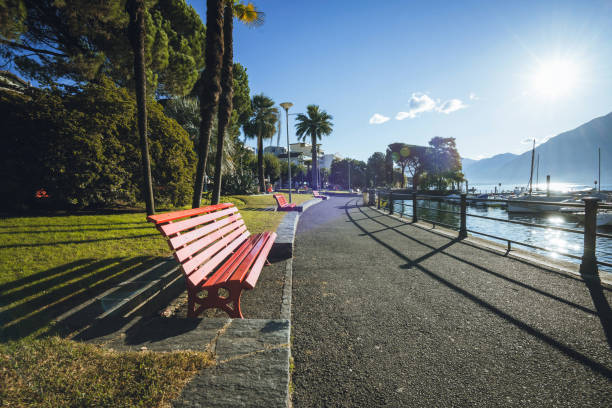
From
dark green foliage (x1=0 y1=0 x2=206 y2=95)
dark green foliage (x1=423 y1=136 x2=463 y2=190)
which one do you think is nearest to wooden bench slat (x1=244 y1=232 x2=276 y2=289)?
dark green foliage (x1=0 y1=0 x2=206 y2=95)

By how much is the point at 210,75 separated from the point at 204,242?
5.66 m

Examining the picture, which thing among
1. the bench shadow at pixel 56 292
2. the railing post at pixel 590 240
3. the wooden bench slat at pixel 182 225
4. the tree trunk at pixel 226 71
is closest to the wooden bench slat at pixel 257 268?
the wooden bench slat at pixel 182 225

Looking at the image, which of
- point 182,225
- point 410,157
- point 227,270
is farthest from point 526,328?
point 410,157

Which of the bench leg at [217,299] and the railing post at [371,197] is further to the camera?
the railing post at [371,197]

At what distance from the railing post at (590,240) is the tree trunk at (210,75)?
734cm

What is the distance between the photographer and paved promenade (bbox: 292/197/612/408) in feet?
6.05

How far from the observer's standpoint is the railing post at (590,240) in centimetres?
383

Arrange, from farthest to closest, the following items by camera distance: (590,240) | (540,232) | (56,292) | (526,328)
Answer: (540,232) < (590,240) < (56,292) < (526,328)

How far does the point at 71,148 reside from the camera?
275 inches

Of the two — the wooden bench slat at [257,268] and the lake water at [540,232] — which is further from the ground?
the wooden bench slat at [257,268]

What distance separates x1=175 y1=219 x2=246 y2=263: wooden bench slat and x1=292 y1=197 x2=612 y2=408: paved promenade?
4.13ft

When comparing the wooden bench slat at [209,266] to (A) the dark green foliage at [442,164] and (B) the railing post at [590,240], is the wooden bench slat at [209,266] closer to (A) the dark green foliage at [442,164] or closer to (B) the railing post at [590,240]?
(B) the railing post at [590,240]

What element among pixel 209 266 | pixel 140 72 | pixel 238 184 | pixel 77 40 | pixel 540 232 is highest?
pixel 77 40

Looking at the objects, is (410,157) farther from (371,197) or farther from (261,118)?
(371,197)
